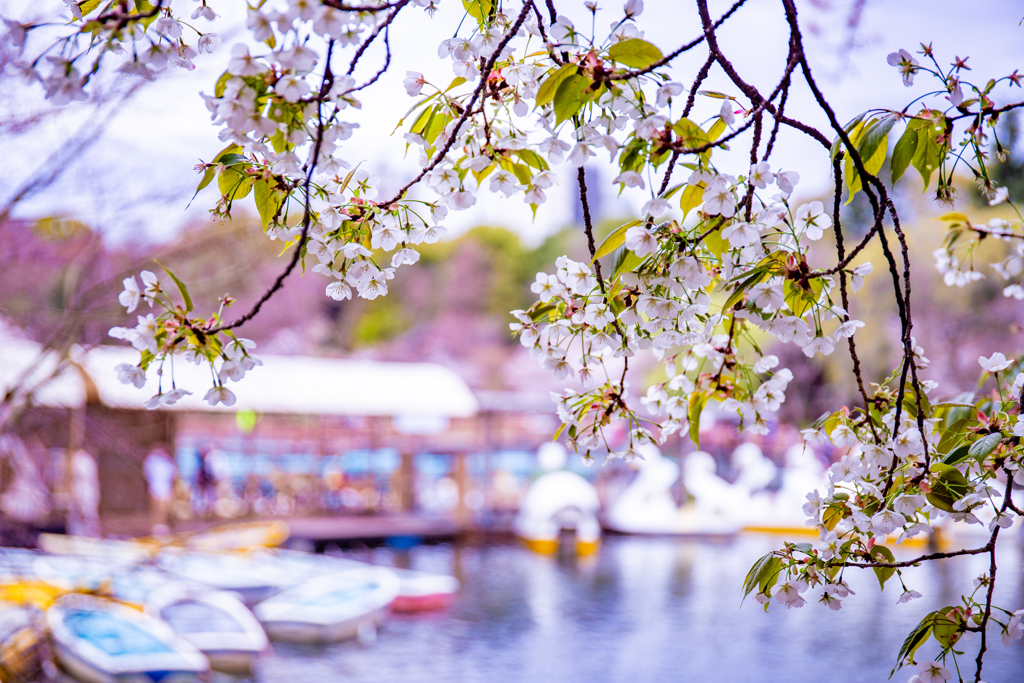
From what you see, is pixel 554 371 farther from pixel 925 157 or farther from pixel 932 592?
pixel 932 592

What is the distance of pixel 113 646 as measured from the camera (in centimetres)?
579

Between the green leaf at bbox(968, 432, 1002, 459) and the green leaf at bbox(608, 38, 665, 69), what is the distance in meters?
0.58

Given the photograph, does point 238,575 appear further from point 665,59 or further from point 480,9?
point 665,59

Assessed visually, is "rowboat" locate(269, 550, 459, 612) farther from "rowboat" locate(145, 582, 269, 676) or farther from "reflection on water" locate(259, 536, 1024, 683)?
"rowboat" locate(145, 582, 269, 676)

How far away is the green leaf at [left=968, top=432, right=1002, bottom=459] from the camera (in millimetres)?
946

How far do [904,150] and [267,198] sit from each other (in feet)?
2.49

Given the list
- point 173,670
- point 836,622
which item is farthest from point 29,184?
point 836,622

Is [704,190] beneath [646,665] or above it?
above

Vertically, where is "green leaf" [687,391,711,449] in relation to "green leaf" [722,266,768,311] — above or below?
below

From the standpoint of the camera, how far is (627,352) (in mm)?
1039

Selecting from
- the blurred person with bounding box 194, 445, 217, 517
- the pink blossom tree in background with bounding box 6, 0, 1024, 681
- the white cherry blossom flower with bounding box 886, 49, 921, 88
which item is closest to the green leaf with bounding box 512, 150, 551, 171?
the pink blossom tree in background with bounding box 6, 0, 1024, 681

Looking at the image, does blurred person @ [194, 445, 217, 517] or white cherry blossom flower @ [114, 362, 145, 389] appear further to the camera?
blurred person @ [194, 445, 217, 517]

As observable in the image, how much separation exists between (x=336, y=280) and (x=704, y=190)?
1.62 feet

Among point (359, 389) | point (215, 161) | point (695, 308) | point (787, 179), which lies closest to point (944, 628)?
point (695, 308)
